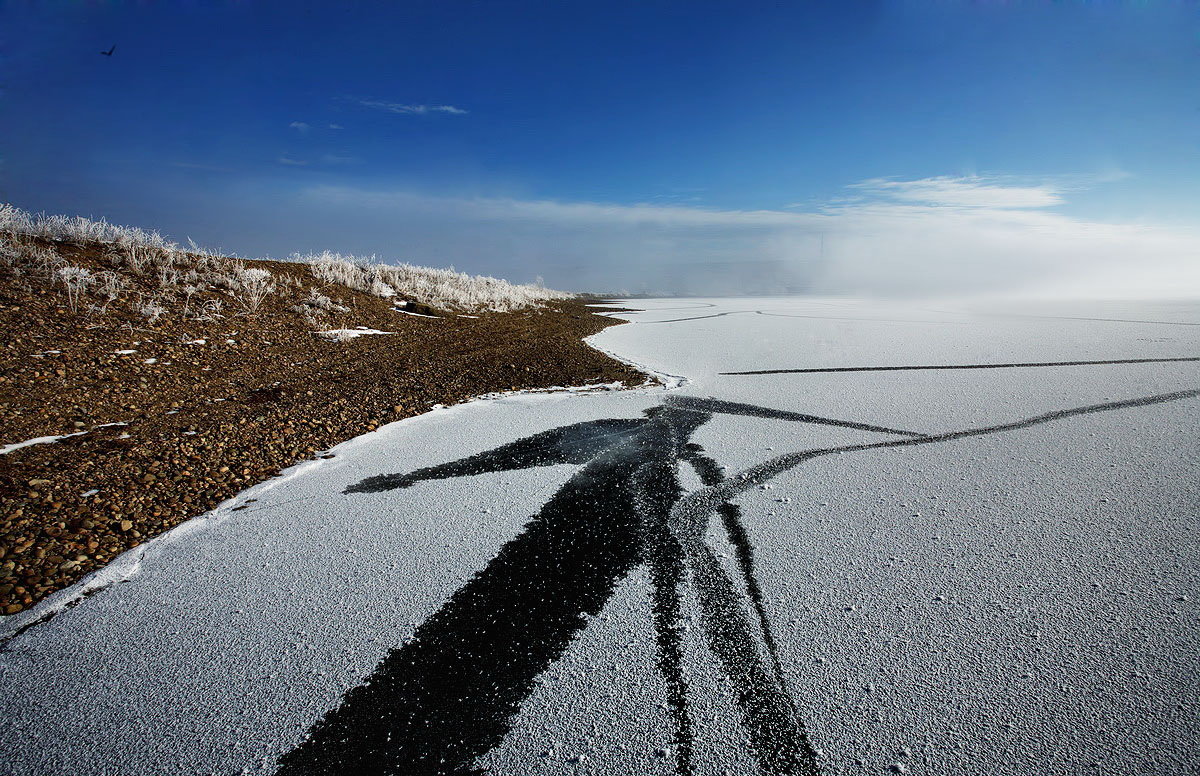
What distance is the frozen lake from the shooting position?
1.40 metres

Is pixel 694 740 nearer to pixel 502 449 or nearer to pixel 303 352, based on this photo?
pixel 502 449

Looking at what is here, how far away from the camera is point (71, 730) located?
58.2 inches

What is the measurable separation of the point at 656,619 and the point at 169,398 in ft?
14.2

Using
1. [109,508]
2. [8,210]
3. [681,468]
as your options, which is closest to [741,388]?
[681,468]

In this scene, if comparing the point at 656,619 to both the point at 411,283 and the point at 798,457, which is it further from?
the point at 411,283

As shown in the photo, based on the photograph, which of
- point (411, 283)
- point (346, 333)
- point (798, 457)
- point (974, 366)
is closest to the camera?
point (798, 457)

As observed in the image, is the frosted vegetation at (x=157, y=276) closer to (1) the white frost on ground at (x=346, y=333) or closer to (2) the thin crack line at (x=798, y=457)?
(1) the white frost on ground at (x=346, y=333)

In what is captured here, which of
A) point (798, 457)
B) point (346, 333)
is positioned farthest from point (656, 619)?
point (346, 333)

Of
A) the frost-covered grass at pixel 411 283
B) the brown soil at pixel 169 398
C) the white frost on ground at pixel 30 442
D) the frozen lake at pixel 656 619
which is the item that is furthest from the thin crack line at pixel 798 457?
the frost-covered grass at pixel 411 283

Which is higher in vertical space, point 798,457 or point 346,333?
point 346,333

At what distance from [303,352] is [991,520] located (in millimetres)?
6453

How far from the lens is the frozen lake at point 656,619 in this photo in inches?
55.2

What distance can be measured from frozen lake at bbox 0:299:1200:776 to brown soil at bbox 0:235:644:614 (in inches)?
12.6

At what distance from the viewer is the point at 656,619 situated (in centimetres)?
186
